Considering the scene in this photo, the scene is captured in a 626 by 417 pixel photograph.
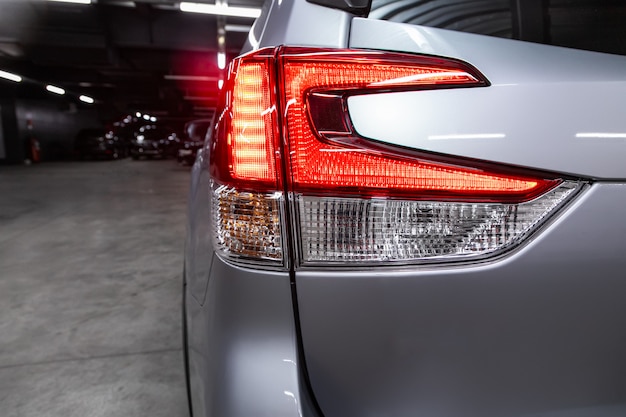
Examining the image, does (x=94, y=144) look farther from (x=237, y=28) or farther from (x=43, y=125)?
(x=237, y=28)

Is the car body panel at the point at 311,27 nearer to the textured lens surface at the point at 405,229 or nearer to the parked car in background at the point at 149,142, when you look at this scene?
the textured lens surface at the point at 405,229

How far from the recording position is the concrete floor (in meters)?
1.75

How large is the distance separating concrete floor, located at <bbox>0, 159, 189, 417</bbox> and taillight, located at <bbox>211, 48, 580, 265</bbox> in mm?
1407

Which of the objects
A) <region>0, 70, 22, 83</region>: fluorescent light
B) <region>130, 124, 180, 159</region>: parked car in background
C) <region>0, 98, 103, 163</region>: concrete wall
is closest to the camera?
<region>0, 70, 22, 83</region>: fluorescent light

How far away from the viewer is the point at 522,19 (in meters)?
0.70

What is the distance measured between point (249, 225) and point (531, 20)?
586mm

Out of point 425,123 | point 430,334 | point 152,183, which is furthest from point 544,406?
point 152,183

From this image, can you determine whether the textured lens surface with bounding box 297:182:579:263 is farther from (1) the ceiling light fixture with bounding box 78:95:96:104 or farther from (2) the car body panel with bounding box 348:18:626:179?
(1) the ceiling light fixture with bounding box 78:95:96:104

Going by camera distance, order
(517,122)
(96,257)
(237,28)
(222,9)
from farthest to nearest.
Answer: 1. (237,28)
2. (222,9)
3. (96,257)
4. (517,122)

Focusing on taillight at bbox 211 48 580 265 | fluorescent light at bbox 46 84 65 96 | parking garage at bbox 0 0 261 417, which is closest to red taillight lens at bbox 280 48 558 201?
taillight at bbox 211 48 580 265

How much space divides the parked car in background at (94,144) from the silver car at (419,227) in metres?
21.6

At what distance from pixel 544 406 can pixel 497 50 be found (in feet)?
1.81

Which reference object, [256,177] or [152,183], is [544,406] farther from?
[152,183]

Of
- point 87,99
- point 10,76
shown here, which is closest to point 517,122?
point 10,76
